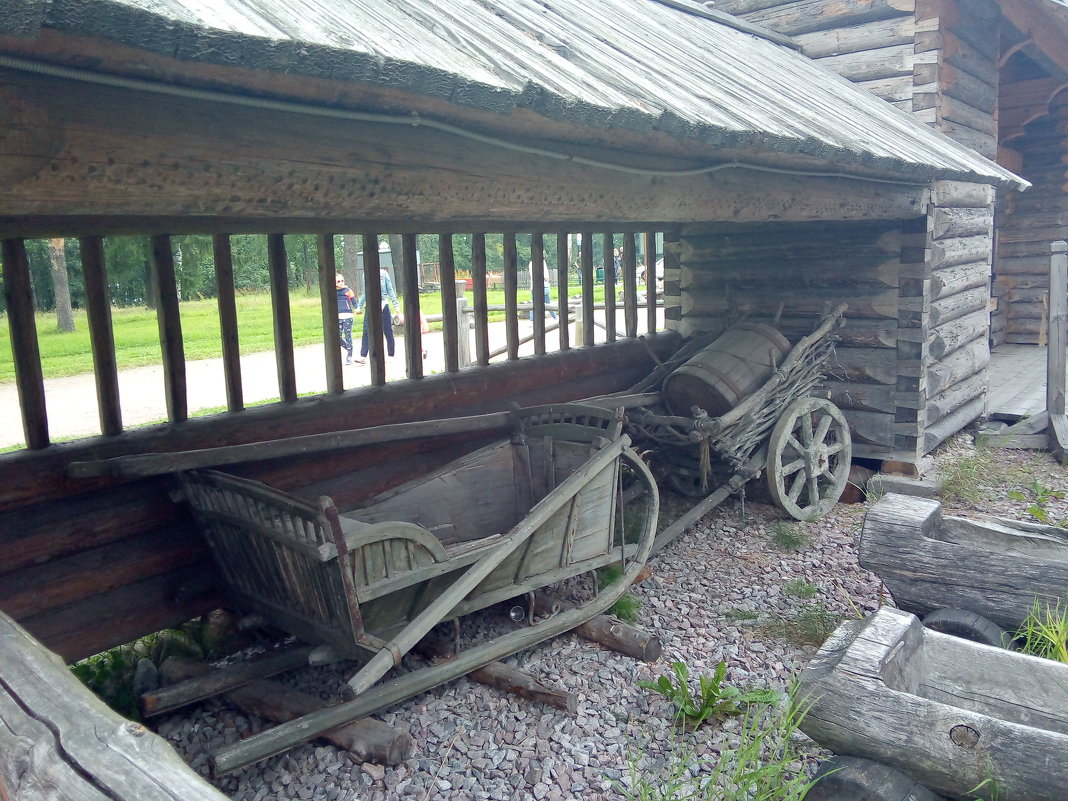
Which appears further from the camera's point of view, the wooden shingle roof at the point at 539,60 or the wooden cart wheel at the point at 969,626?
the wooden cart wheel at the point at 969,626

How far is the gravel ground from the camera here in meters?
3.14

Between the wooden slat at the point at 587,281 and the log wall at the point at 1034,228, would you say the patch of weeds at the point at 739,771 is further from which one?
the log wall at the point at 1034,228

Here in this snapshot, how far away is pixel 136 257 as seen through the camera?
680 cm

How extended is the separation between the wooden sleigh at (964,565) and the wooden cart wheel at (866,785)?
125 centimetres

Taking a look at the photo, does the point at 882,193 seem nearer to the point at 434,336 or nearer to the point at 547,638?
the point at 547,638

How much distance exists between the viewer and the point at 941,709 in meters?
2.61

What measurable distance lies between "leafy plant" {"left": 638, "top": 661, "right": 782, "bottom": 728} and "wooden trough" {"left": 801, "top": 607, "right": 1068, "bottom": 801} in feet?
1.76

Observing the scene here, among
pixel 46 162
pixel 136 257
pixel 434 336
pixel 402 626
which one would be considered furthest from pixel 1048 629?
→ pixel 434 336

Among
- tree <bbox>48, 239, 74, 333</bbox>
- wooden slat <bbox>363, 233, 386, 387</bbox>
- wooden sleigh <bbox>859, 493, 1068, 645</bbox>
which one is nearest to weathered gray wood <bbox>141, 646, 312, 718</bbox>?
wooden slat <bbox>363, 233, 386, 387</bbox>

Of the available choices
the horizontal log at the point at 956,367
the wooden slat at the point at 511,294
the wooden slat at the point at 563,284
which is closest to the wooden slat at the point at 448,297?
the wooden slat at the point at 511,294

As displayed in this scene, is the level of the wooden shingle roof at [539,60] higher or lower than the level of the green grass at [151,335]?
higher

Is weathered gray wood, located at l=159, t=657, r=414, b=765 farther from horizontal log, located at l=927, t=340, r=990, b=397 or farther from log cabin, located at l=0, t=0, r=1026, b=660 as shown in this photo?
horizontal log, located at l=927, t=340, r=990, b=397

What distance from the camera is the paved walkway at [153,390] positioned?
346 inches

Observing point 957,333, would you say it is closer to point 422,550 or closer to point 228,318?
point 422,550
